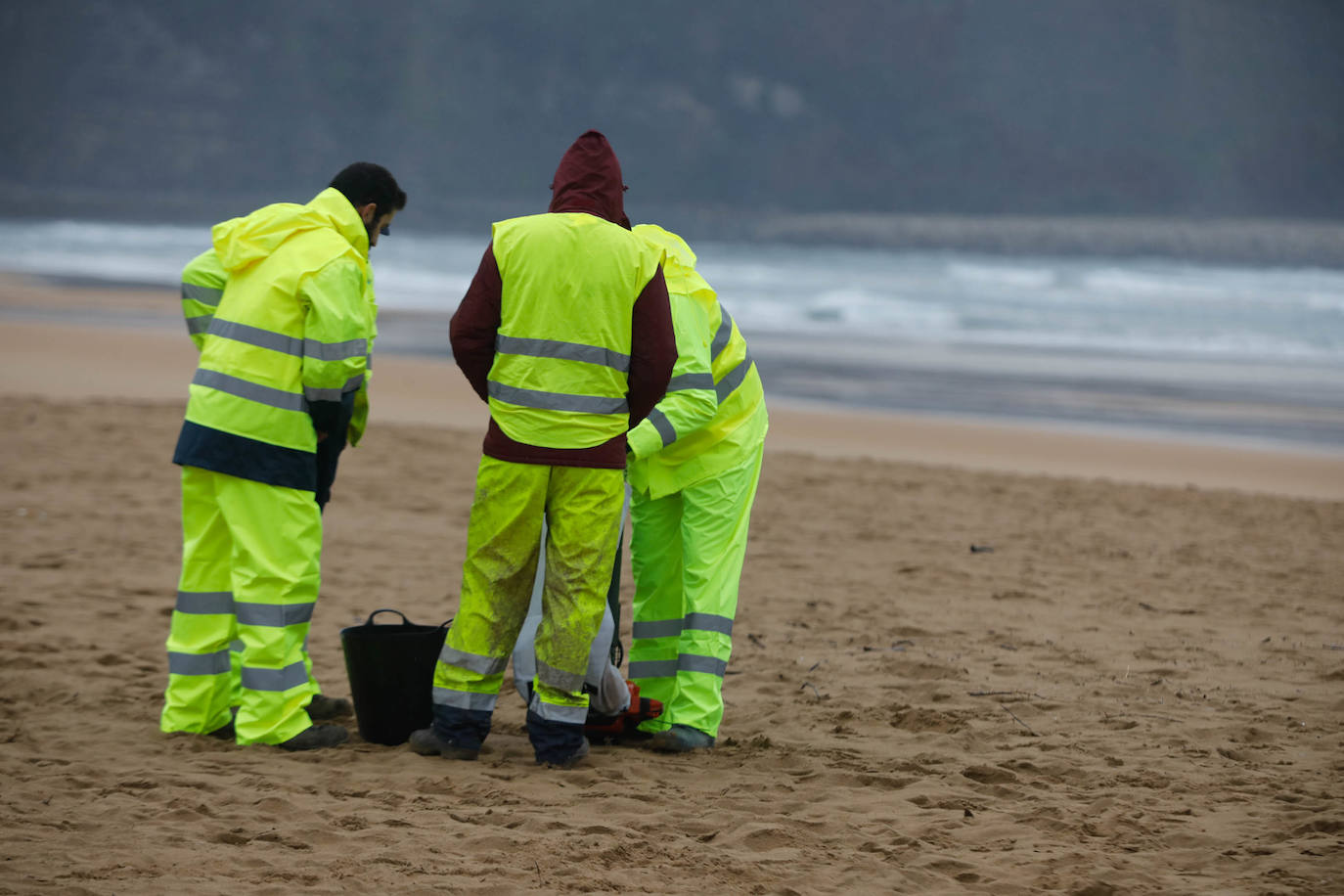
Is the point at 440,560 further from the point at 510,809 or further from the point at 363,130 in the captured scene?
the point at 363,130

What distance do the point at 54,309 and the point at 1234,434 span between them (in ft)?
56.8

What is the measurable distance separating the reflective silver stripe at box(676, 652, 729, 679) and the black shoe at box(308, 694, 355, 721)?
1294 millimetres

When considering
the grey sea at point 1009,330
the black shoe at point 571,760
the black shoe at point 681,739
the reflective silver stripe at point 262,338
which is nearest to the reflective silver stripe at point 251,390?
the reflective silver stripe at point 262,338

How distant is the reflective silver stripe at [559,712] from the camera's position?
4.16 metres

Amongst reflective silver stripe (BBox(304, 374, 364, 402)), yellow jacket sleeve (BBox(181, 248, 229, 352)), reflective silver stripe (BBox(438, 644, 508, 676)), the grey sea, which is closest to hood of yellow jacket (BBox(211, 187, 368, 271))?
yellow jacket sleeve (BBox(181, 248, 229, 352))

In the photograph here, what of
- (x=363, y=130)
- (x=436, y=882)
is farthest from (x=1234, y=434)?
(x=363, y=130)

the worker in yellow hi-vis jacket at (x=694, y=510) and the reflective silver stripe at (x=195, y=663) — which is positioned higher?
the worker in yellow hi-vis jacket at (x=694, y=510)

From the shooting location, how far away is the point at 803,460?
10.5 m

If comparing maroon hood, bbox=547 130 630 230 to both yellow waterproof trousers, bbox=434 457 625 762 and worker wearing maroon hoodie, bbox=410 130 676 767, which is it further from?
yellow waterproof trousers, bbox=434 457 625 762

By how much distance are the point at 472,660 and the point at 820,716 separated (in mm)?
1499

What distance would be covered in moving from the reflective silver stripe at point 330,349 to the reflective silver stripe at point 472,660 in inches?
38.9

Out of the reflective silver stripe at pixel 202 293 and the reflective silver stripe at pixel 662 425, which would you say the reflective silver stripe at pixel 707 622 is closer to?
the reflective silver stripe at pixel 662 425

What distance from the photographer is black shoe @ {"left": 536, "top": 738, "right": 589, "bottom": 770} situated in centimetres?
420

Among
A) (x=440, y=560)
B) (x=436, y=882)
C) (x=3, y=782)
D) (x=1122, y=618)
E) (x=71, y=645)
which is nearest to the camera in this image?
(x=436, y=882)
